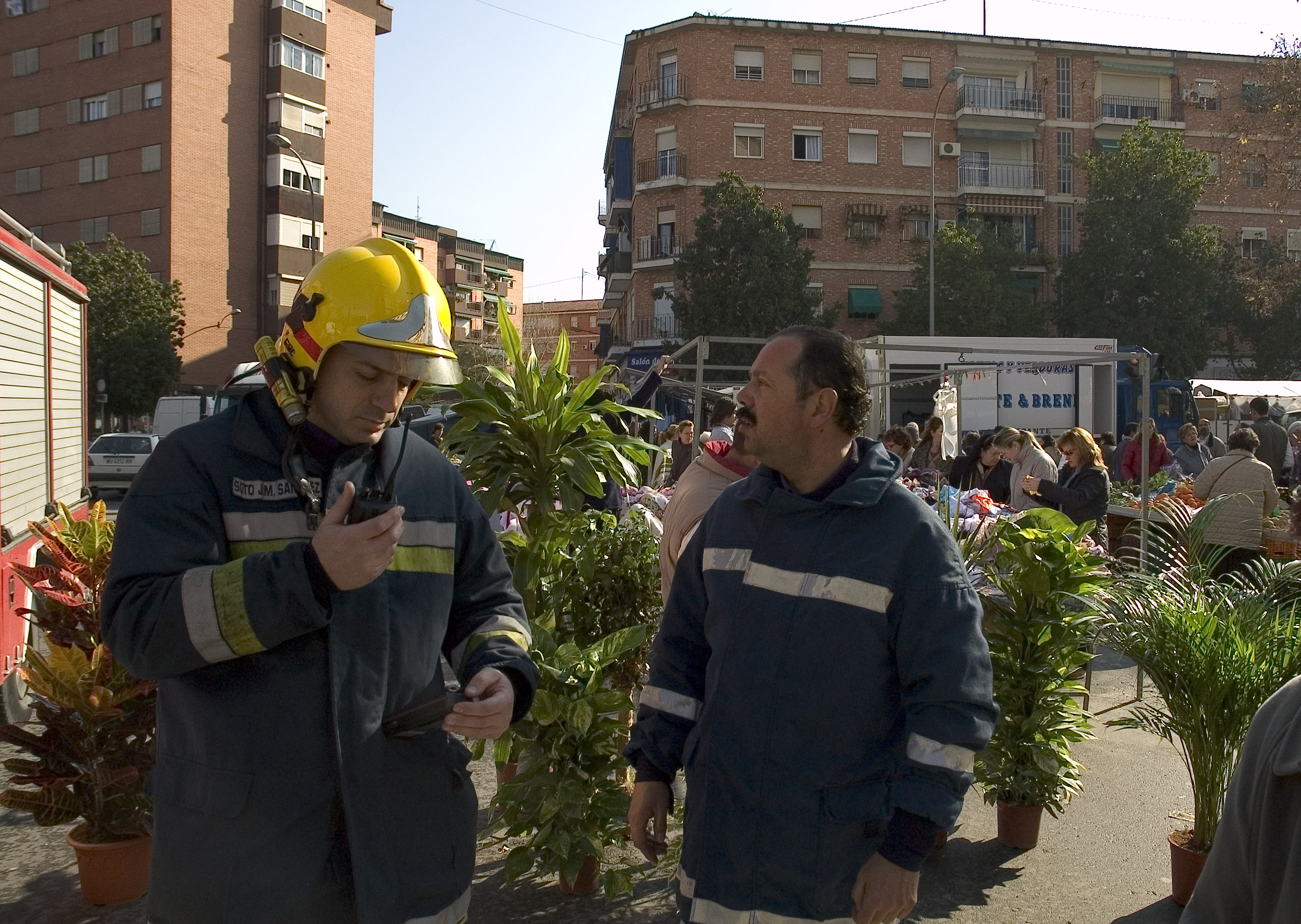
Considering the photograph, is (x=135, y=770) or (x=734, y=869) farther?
(x=135, y=770)

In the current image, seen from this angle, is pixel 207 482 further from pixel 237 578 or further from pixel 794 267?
pixel 794 267

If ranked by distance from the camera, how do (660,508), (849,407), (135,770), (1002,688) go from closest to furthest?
(849,407) → (135,770) → (1002,688) → (660,508)

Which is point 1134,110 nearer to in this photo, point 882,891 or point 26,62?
point 26,62

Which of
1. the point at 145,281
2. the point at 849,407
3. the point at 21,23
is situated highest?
the point at 21,23

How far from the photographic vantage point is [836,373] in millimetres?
2426

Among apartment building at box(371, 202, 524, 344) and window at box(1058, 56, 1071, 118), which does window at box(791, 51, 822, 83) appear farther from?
apartment building at box(371, 202, 524, 344)

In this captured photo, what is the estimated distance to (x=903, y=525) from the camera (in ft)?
7.32

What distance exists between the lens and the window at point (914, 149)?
43531mm

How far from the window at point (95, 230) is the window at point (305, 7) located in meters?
11.3

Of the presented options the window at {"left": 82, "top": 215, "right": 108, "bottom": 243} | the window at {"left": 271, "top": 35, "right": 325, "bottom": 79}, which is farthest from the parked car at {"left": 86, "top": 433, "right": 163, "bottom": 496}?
the window at {"left": 271, "top": 35, "right": 325, "bottom": 79}

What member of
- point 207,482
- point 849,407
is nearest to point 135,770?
point 207,482

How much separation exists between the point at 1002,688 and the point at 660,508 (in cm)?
345

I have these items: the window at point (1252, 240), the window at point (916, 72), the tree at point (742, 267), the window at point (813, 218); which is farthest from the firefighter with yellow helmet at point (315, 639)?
the window at point (1252, 240)

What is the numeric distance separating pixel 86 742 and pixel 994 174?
45.1 meters
